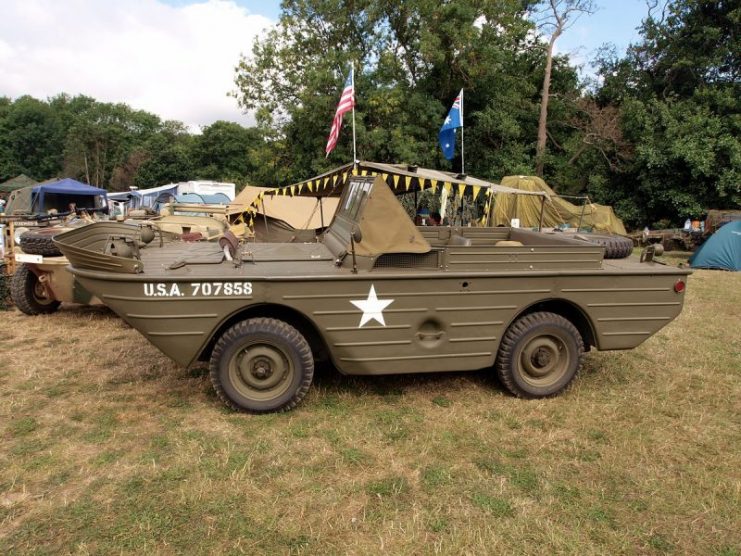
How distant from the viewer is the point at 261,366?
3.89 m

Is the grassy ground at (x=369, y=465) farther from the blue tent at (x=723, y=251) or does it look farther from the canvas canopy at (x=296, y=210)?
the blue tent at (x=723, y=251)

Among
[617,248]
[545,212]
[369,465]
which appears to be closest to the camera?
[369,465]

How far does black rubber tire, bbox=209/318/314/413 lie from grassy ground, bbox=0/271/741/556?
15 cm

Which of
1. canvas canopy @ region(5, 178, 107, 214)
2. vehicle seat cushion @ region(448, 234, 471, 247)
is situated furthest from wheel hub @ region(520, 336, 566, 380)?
canvas canopy @ region(5, 178, 107, 214)

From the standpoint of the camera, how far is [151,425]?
12.3 feet

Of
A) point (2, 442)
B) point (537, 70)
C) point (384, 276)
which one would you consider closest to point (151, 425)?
point (2, 442)

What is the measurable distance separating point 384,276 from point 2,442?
2.78m

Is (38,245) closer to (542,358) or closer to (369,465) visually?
(369,465)

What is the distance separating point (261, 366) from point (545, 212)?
49.1 feet

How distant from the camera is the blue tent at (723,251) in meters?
12.5

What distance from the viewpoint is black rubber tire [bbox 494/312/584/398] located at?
13.9 feet

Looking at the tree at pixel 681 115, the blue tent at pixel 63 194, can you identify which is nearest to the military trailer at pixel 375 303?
the tree at pixel 681 115

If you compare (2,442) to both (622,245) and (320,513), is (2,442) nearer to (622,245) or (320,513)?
(320,513)

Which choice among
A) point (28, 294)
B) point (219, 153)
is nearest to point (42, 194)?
point (28, 294)
